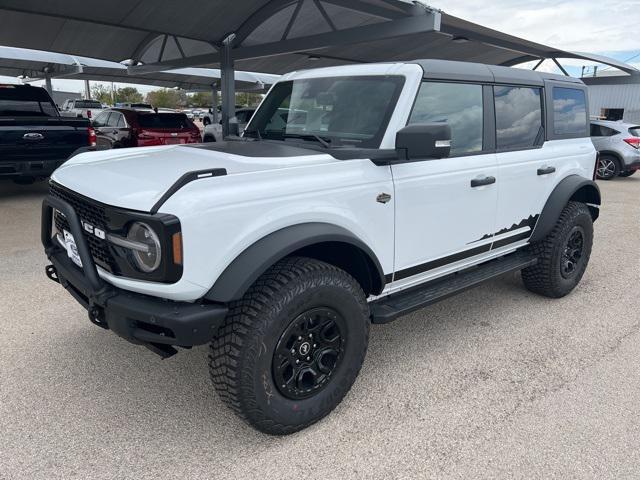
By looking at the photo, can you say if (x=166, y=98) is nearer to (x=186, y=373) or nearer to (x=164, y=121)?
(x=164, y=121)

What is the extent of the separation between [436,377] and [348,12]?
10366mm

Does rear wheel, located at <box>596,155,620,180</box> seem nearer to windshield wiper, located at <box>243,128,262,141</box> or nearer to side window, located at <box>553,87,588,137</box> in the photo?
side window, located at <box>553,87,588,137</box>

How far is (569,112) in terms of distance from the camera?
14.1 feet

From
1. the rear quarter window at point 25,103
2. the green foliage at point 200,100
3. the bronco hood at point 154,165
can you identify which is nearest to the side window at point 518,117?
the bronco hood at point 154,165

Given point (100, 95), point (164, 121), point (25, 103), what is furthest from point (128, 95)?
point (25, 103)

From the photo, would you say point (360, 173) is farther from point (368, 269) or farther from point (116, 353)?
point (116, 353)

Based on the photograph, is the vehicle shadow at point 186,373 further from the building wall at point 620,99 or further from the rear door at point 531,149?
the building wall at point 620,99

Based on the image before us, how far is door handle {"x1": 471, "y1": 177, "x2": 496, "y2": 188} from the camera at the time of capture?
3.29m

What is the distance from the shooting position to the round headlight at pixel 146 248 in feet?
6.97

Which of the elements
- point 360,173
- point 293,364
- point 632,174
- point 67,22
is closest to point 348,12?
point 67,22

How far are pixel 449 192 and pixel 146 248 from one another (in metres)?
1.90

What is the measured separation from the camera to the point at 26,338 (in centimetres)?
348

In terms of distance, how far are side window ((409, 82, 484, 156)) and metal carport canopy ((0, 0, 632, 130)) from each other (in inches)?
241

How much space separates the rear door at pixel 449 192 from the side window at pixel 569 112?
1.01 meters
